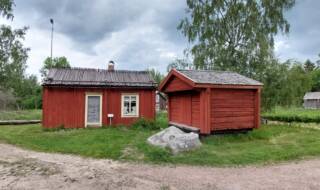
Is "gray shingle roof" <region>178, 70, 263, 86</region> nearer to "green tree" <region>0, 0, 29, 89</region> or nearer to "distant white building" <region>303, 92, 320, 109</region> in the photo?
"green tree" <region>0, 0, 29, 89</region>

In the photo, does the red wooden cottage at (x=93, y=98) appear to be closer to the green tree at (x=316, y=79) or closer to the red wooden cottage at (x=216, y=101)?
the red wooden cottage at (x=216, y=101)

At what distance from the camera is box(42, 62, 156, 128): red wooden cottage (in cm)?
1367

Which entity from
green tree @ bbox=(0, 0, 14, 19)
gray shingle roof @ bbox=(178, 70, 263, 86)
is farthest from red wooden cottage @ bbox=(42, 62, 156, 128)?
gray shingle roof @ bbox=(178, 70, 263, 86)

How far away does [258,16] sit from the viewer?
1812cm

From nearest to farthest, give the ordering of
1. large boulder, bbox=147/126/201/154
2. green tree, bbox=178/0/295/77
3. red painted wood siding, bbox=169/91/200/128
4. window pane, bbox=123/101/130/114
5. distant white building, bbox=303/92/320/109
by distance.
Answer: large boulder, bbox=147/126/201/154 < red painted wood siding, bbox=169/91/200/128 < window pane, bbox=123/101/130/114 < green tree, bbox=178/0/295/77 < distant white building, bbox=303/92/320/109

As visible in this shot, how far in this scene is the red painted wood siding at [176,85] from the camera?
10.8 metres

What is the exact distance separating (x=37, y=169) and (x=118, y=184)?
244 cm

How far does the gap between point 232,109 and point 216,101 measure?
90 centimetres

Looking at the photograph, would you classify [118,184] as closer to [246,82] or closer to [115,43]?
[246,82]

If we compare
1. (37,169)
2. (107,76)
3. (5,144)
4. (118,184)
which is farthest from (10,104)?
(118,184)

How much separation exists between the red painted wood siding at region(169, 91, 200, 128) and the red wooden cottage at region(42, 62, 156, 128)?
101 inches

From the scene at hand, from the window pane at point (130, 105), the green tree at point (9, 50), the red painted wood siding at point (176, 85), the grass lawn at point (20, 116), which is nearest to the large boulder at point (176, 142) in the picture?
the red painted wood siding at point (176, 85)

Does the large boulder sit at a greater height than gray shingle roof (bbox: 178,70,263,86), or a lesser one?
lesser

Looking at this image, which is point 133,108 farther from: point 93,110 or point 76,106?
point 76,106
